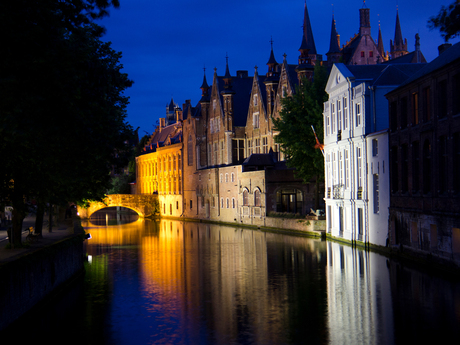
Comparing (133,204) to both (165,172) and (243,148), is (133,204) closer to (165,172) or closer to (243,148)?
(165,172)

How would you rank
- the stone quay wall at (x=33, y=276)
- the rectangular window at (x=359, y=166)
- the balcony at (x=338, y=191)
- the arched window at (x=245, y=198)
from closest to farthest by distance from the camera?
the stone quay wall at (x=33, y=276)
the rectangular window at (x=359, y=166)
the balcony at (x=338, y=191)
the arched window at (x=245, y=198)

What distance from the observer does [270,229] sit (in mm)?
57219

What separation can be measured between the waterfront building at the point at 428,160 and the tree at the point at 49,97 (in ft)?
A: 47.5

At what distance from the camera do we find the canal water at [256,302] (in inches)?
688

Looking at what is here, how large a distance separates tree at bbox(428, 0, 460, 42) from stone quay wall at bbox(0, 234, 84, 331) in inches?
618

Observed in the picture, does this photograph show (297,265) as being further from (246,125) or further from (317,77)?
(246,125)

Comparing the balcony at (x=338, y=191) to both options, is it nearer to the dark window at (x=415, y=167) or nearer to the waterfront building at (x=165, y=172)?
the dark window at (x=415, y=167)

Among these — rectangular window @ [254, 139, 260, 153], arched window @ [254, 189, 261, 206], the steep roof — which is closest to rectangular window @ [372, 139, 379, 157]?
the steep roof

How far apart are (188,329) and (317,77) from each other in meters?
→ 35.0

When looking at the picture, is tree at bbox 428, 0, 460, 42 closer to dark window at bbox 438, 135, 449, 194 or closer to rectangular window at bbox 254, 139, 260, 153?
dark window at bbox 438, 135, 449, 194

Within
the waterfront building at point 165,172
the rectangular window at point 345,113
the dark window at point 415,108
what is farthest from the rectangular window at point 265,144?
the dark window at point 415,108

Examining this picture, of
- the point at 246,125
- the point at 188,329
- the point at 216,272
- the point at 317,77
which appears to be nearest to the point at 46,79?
the point at 188,329

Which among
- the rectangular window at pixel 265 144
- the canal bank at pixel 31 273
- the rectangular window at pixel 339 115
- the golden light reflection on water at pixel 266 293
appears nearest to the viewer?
the canal bank at pixel 31 273

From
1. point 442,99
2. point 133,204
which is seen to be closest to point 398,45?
point 133,204
